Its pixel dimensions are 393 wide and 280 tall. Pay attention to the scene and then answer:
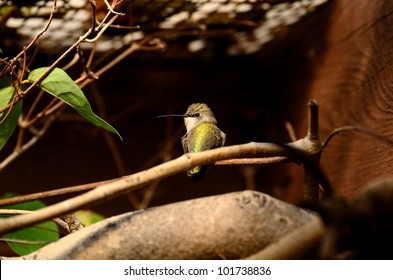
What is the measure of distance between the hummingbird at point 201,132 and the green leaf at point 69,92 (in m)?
0.16

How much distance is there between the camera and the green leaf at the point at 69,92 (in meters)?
0.79

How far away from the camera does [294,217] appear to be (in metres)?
0.64

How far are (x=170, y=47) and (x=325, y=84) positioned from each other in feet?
1.34

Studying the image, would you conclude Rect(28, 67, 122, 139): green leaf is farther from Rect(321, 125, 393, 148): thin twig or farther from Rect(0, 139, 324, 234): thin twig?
Rect(321, 125, 393, 148): thin twig

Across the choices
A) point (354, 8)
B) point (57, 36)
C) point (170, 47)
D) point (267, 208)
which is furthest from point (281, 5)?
point (267, 208)

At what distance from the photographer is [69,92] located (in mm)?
801

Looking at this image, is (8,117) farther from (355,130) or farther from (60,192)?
(355,130)

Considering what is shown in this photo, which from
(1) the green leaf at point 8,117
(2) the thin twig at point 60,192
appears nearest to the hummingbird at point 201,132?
(2) the thin twig at point 60,192

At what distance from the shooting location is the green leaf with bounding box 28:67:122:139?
31.2 inches

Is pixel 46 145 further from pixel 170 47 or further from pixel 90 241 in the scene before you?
pixel 90 241

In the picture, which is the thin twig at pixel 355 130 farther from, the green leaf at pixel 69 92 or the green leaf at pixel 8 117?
the green leaf at pixel 8 117

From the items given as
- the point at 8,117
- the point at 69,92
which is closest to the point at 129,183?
the point at 69,92

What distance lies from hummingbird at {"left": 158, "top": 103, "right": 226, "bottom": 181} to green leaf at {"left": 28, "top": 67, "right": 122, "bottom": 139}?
16cm

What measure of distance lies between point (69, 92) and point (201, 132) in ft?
0.67
